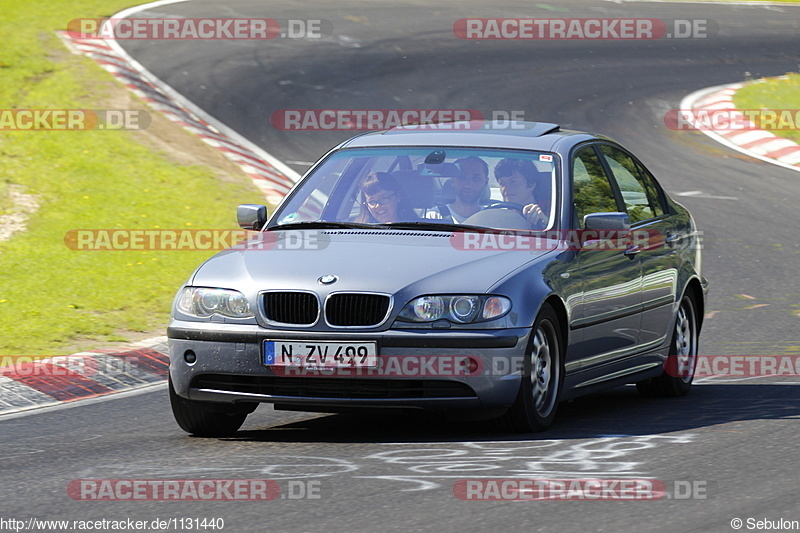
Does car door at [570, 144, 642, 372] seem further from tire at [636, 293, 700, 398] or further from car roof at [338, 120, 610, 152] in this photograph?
tire at [636, 293, 700, 398]

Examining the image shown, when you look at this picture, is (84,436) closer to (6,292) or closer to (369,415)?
(369,415)

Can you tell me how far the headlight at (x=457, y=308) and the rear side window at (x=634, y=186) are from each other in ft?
6.78

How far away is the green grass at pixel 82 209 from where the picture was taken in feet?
36.1

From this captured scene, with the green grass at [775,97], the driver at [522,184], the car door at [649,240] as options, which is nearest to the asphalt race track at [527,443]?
the car door at [649,240]

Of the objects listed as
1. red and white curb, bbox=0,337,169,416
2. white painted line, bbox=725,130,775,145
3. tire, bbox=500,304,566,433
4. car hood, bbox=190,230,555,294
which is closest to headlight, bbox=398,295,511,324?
car hood, bbox=190,230,555,294

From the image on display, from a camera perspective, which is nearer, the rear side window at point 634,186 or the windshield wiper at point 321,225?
the windshield wiper at point 321,225

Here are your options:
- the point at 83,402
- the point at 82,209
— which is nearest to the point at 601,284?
the point at 83,402

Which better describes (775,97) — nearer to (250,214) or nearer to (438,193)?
(438,193)

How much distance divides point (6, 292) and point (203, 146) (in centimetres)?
606

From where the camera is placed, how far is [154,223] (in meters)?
14.3

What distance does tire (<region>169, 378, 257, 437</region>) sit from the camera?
762 cm

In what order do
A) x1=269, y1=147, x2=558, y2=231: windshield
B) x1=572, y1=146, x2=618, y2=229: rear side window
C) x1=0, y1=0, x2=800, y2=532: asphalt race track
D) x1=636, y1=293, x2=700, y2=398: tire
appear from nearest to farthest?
x1=0, y1=0, x2=800, y2=532: asphalt race track, x1=269, y1=147, x2=558, y2=231: windshield, x1=572, y1=146, x2=618, y2=229: rear side window, x1=636, y1=293, x2=700, y2=398: tire

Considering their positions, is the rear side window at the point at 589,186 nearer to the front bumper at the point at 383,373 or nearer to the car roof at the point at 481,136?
the car roof at the point at 481,136

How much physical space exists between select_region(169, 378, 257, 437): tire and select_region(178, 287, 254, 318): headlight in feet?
1.41
